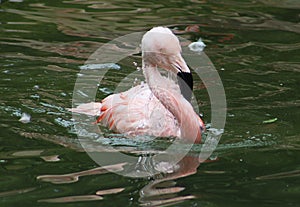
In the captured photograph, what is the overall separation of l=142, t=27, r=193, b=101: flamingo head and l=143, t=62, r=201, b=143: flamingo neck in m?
0.09

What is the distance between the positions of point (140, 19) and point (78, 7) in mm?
1185

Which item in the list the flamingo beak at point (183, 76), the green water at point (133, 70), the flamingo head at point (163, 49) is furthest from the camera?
the flamingo beak at point (183, 76)

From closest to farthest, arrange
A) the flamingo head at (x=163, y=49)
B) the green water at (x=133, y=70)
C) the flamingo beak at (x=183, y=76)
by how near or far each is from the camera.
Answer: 1. the green water at (x=133, y=70)
2. the flamingo head at (x=163, y=49)
3. the flamingo beak at (x=183, y=76)

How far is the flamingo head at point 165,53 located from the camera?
5.62 m

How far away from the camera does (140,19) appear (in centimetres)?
1000

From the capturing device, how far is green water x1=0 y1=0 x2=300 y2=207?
4.91 metres

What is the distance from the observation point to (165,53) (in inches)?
224

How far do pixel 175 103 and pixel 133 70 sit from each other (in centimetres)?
240

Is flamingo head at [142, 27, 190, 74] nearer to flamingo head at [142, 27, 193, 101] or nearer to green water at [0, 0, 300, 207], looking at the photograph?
flamingo head at [142, 27, 193, 101]

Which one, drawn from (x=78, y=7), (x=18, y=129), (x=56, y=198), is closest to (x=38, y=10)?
(x=78, y=7)

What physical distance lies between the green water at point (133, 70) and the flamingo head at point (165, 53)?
655 millimetres

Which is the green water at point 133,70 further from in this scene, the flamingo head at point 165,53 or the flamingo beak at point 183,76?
the flamingo head at point 165,53

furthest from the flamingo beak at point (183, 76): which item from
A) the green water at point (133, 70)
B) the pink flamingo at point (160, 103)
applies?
the green water at point (133, 70)

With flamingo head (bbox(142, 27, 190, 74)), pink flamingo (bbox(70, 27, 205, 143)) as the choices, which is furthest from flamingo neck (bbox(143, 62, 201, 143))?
flamingo head (bbox(142, 27, 190, 74))
